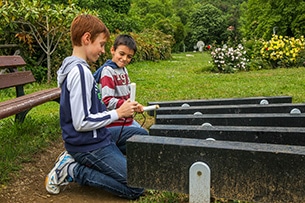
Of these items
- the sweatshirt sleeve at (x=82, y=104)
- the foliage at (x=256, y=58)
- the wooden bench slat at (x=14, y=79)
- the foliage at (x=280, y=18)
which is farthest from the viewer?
the foliage at (x=280, y=18)

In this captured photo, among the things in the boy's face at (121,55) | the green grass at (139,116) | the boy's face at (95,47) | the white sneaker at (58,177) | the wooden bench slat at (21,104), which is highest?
the boy's face at (95,47)

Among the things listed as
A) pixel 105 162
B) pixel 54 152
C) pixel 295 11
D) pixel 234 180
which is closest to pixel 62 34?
pixel 54 152

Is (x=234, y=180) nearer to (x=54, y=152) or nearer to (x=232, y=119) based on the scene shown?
(x=232, y=119)

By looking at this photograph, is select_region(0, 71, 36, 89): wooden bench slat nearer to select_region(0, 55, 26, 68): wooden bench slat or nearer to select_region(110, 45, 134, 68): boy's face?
select_region(0, 55, 26, 68): wooden bench slat

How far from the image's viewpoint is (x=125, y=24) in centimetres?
2119

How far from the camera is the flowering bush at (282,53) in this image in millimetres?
12523

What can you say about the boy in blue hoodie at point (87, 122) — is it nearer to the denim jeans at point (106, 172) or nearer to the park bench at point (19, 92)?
the denim jeans at point (106, 172)

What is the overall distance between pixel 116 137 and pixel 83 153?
69 centimetres

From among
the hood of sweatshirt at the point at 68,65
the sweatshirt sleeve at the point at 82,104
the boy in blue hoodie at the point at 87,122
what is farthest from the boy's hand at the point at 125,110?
the hood of sweatshirt at the point at 68,65

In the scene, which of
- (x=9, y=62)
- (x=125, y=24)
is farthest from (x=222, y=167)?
(x=125, y=24)

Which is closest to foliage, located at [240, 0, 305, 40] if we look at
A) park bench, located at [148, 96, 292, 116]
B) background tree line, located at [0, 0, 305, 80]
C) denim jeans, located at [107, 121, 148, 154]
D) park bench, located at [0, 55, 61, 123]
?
background tree line, located at [0, 0, 305, 80]

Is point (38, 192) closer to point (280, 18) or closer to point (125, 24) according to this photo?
point (125, 24)

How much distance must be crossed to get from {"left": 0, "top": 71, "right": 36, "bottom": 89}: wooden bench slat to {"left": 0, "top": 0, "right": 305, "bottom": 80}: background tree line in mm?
3573

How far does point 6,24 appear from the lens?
7.64 m
